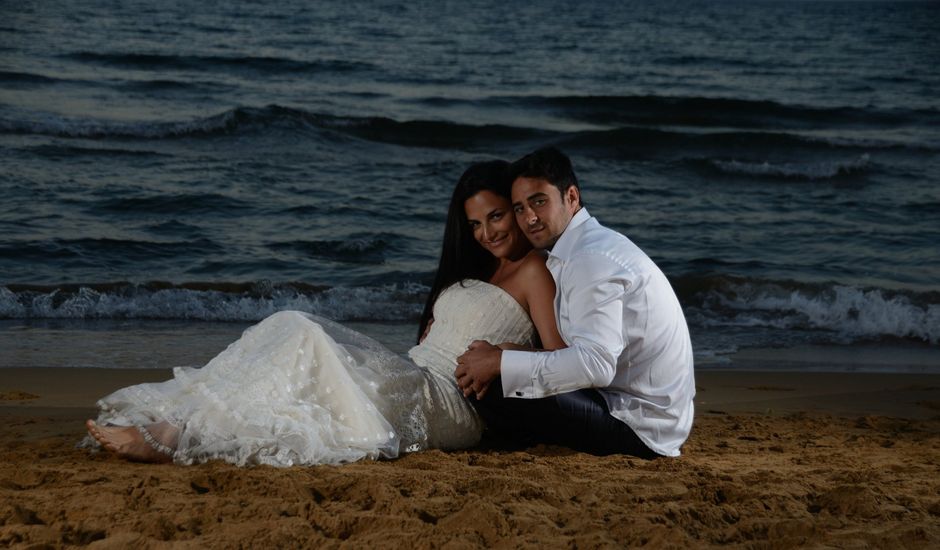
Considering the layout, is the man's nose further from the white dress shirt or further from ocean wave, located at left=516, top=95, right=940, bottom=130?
ocean wave, located at left=516, top=95, right=940, bottom=130

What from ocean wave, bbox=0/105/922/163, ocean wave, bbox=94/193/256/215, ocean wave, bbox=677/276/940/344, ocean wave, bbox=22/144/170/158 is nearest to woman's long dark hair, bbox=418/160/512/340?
ocean wave, bbox=677/276/940/344

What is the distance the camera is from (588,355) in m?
3.78

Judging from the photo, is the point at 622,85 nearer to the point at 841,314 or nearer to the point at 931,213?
the point at 931,213

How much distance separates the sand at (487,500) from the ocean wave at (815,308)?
412cm

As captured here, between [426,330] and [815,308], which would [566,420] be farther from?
[815,308]

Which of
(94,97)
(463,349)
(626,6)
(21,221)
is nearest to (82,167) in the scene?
(21,221)

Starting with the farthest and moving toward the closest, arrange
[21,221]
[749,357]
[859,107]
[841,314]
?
[859,107] < [21,221] < [841,314] < [749,357]

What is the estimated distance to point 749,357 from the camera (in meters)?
7.75

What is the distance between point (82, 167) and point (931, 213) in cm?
1083

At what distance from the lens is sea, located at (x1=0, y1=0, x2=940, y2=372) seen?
8.92m

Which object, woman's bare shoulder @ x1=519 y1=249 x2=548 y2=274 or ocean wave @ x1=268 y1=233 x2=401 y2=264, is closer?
woman's bare shoulder @ x1=519 y1=249 x2=548 y2=274

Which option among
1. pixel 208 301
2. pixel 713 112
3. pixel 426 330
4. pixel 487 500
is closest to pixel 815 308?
pixel 208 301

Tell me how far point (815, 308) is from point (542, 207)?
19.6ft

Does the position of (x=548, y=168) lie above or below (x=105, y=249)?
above
